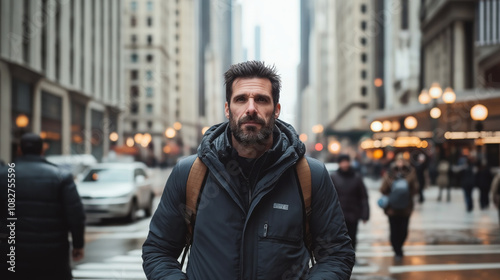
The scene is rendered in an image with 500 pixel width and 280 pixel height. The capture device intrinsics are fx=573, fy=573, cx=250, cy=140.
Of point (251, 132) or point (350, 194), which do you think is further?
point (350, 194)

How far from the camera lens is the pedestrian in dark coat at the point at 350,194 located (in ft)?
33.8

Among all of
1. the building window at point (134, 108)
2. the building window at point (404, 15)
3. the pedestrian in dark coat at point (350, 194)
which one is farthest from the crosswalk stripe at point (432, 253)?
the building window at point (134, 108)

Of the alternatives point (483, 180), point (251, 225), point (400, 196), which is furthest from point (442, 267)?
point (483, 180)

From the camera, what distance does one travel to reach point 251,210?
9.15 ft

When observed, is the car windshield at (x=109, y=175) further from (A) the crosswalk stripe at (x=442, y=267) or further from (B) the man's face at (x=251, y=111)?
(B) the man's face at (x=251, y=111)

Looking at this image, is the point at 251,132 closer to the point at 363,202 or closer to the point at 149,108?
the point at 363,202

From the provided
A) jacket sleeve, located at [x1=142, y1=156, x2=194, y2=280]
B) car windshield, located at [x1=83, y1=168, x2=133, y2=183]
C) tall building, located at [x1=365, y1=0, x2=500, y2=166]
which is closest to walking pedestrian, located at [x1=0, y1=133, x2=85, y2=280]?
jacket sleeve, located at [x1=142, y1=156, x2=194, y2=280]

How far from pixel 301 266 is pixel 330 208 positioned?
13.0 inches

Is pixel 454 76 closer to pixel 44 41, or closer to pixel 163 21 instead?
pixel 44 41

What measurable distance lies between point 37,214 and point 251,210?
113 inches

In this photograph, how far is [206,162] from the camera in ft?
9.56

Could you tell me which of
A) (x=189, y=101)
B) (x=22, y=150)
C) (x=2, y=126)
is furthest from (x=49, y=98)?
(x=189, y=101)

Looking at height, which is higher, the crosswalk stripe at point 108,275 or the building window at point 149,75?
the building window at point 149,75

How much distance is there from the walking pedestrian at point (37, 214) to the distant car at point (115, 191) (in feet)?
38.2
